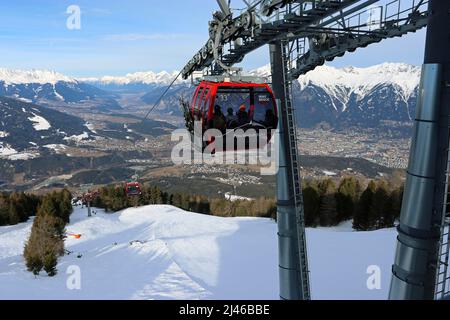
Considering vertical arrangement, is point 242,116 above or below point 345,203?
above

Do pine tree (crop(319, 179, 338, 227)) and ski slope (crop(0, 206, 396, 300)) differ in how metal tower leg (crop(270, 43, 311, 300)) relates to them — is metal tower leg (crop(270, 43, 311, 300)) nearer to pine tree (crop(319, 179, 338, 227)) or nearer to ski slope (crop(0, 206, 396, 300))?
ski slope (crop(0, 206, 396, 300))

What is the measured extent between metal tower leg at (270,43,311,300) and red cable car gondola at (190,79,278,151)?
1.66 m

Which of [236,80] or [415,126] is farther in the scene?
[236,80]

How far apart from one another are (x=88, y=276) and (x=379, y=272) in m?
21.6

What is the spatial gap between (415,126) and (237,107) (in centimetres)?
789

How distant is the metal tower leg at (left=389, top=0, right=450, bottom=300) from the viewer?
571cm

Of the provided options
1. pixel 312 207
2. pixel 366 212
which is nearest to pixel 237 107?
pixel 366 212

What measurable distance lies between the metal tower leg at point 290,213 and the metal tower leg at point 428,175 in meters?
5.02

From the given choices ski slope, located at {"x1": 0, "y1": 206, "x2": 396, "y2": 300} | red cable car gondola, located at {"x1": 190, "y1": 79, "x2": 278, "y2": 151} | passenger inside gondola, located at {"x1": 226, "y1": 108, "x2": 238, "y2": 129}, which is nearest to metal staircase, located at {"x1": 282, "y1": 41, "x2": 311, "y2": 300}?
red cable car gondola, located at {"x1": 190, "y1": 79, "x2": 278, "y2": 151}

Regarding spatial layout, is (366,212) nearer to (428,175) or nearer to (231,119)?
(231,119)

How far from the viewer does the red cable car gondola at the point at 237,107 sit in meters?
12.7

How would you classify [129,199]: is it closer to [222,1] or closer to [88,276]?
[88,276]

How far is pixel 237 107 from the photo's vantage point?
1330cm

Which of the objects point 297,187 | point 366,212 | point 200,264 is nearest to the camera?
point 297,187
